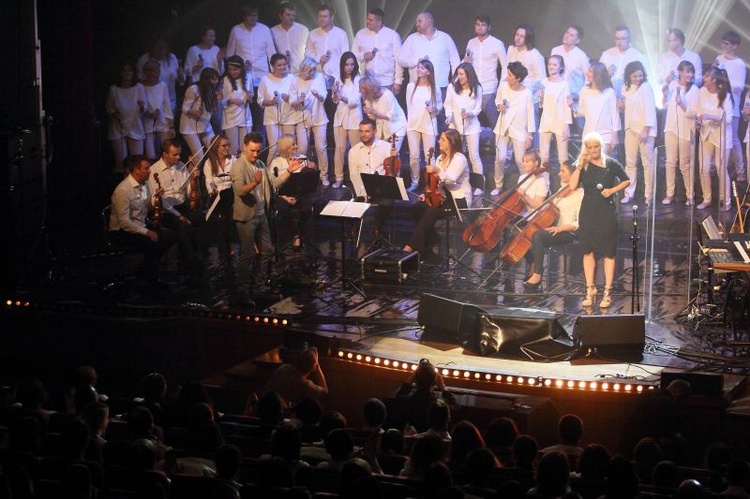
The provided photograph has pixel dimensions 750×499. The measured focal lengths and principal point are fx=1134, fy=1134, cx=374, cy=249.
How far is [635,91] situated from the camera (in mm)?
14672

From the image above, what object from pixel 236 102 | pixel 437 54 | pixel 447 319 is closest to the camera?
pixel 447 319

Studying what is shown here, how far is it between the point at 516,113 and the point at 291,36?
3.65 metres

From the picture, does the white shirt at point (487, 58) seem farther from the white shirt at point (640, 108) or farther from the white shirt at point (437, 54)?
the white shirt at point (640, 108)

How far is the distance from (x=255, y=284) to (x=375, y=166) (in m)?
2.79

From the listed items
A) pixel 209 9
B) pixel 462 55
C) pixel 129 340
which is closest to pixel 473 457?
pixel 129 340

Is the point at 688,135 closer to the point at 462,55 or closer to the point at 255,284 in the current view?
the point at 462,55

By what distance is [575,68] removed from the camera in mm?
15039

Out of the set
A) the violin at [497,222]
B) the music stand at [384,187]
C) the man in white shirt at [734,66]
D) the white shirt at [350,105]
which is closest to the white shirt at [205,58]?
the white shirt at [350,105]

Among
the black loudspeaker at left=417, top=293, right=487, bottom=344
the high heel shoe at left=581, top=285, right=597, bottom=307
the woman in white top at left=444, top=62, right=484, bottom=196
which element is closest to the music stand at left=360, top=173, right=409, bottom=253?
the black loudspeaker at left=417, top=293, right=487, bottom=344

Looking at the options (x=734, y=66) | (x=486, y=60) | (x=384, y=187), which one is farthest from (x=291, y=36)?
(x=734, y=66)

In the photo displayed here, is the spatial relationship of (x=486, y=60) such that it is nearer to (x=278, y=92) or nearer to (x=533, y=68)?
(x=533, y=68)

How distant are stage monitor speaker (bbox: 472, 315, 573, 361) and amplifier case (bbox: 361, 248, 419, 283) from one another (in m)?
2.23

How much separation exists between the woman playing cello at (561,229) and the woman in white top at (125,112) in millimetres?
7080

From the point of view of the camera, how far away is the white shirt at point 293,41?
16.5 metres
